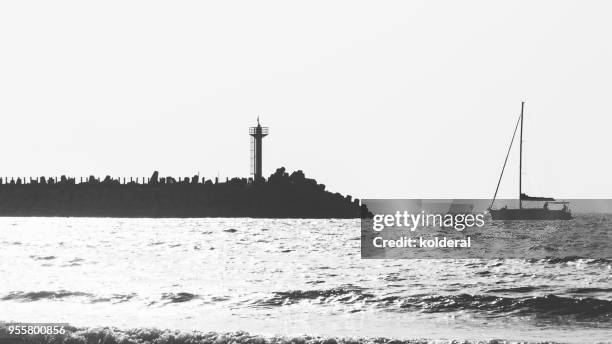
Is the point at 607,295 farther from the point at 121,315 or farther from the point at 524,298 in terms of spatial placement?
the point at 121,315

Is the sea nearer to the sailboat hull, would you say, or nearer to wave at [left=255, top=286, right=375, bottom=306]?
wave at [left=255, top=286, right=375, bottom=306]

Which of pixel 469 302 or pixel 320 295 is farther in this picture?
pixel 320 295

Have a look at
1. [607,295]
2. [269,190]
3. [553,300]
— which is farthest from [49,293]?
[269,190]

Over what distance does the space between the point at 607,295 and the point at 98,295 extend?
56.8 feet

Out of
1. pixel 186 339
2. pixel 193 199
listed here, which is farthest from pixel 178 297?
pixel 193 199

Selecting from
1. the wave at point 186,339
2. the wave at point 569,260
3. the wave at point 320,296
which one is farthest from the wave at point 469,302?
the wave at point 569,260

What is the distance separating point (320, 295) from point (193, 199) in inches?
5638

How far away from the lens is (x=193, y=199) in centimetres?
17475

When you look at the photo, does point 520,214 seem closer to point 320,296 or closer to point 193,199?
point 193,199

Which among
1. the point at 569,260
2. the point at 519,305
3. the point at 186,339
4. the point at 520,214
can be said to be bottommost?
the point at 186,339

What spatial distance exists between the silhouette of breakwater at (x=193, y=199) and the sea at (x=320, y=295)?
118 metres

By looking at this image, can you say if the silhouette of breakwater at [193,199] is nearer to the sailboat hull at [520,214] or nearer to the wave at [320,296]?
the sailboat hull at [520,214]

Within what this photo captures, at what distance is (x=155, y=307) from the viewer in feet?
99.0

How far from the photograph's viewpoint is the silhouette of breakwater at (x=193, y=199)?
6698 inches
